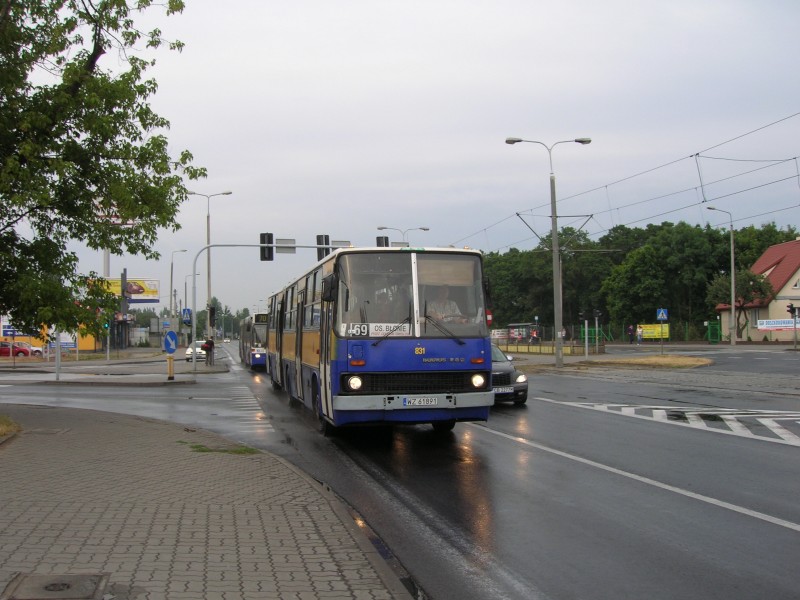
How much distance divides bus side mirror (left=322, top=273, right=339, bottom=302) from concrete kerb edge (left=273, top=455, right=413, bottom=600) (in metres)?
2.92

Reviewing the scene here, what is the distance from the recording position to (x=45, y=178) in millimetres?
13281

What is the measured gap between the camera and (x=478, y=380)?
444 inches

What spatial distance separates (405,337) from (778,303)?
2723 inches

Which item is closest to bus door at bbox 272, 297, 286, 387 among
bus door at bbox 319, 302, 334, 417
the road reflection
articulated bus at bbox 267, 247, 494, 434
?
the road reflection

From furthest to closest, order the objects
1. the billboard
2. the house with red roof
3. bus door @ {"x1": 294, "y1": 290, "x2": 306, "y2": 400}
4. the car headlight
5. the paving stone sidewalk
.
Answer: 1. the billboard
2. the house with red roof
3. bus door @ {"x1": 294, "y1": 290, "x2": 306, "y2": 400}
4. the car headlight
5. the paving stone sidewalk

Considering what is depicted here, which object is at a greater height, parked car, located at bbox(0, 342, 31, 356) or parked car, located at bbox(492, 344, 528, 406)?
parked car, located at bbox(0, 342, 31, 356)

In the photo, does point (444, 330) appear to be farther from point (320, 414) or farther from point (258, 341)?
point (258, 341)

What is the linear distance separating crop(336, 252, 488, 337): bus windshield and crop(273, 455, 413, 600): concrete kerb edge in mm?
2754

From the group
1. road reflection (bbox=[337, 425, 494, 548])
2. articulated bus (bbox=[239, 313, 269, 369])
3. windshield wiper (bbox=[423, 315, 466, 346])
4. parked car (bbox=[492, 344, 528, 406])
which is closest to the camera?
road reflection (bbox=[337, 425, 494, 548])

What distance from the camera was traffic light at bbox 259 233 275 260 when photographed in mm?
33969

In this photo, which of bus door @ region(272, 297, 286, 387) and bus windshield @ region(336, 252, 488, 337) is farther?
bus door @ region(272, 297, 286, 387)

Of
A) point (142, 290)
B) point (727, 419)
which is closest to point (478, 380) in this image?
point (727, 419)

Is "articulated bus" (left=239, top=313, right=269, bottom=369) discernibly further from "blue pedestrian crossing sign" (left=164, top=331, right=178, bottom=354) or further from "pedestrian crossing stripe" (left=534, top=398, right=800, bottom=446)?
"pedestrian crossing stripe" (left=534, top=398, right=800, bottom=446)

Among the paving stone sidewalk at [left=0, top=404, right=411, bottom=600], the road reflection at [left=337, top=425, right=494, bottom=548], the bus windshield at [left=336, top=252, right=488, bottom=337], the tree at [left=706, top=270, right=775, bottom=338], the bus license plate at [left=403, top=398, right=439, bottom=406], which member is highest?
the tree at [left=706, top=270, right=775, bottom=338]
